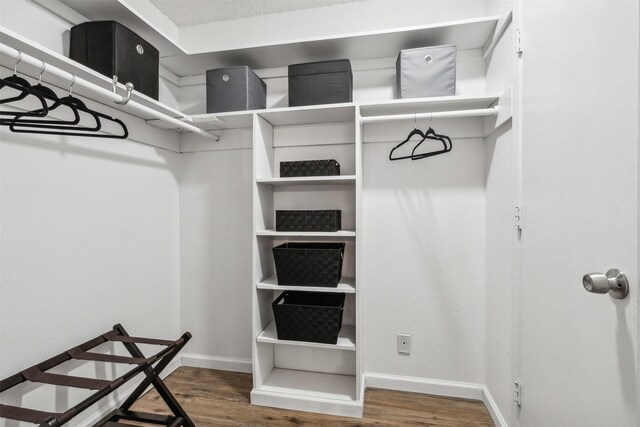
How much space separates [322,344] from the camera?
1.86 m

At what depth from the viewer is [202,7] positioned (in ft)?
7.01

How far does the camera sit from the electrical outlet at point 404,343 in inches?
81.9

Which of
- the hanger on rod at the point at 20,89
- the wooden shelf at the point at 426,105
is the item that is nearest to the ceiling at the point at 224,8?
the wooden shelf at the point at 426,105

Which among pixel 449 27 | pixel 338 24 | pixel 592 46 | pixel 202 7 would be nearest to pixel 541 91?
pixel 592 46

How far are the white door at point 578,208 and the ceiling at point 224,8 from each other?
138 cm

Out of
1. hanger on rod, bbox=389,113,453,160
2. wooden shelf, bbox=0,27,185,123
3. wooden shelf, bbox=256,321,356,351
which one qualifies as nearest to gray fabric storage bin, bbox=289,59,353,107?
hanger on rod, bbox=389,113,453,160

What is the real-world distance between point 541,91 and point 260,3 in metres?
1.80

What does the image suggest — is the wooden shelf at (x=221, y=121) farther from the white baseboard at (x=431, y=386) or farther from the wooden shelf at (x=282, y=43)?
the white baseboard at (x=431, y=386)

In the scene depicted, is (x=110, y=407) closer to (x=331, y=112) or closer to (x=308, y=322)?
(x=308, y=322)

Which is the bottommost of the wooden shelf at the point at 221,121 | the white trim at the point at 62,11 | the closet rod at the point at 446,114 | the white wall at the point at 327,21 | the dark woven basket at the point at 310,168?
the dark woven basket at the point at 310,168

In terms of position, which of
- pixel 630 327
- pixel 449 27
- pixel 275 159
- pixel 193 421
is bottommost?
pixel 193 421

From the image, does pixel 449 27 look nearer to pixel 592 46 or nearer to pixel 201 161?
pixel 592 46

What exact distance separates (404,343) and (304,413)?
2.50ft

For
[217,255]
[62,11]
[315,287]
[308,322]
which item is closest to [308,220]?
[315,287]
